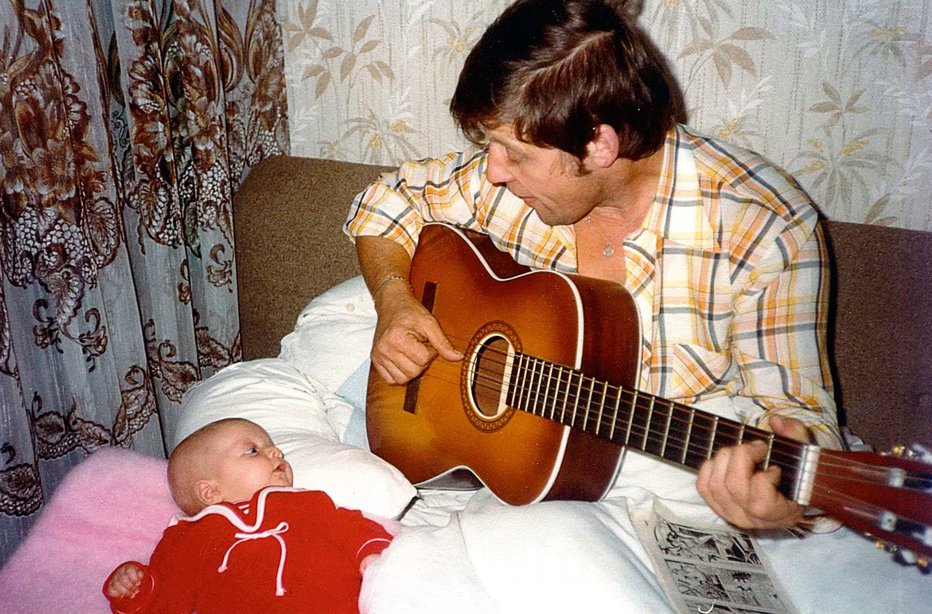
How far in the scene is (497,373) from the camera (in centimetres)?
119

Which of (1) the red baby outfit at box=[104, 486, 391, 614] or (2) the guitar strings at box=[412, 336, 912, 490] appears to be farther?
(1) the red baby outfit at box=[104, 486, 391, 614]

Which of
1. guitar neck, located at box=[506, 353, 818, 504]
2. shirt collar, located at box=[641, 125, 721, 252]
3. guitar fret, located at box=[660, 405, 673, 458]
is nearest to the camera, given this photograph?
guitar neck, located at box=[506, 353, 818, 504]

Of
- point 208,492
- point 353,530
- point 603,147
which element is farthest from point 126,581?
point 603,147

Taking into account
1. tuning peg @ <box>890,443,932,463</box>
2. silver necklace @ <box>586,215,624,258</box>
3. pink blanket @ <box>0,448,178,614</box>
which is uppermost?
silver necklace @ <box>586,215,624,258</box>

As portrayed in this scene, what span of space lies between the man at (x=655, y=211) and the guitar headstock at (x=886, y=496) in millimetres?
168

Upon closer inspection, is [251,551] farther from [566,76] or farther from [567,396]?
[566,76]

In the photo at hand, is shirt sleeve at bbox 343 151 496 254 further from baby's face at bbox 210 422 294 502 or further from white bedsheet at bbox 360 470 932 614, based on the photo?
white bedsheet at bbox 360 470 932 614

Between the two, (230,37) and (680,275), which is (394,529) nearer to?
(680,275)

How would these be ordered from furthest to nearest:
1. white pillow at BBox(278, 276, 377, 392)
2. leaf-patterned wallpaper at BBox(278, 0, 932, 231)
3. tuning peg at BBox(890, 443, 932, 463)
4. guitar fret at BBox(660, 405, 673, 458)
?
1. white pillow at BBox(278, 276, 377, 392)
2. leaf-patterned wallpaper at BBox(278, 0, 932, 231)
3. guitar fret at BBox(660, 405, 673, 458)
4. tuning peg at BBox(890, 443, 932, 463)

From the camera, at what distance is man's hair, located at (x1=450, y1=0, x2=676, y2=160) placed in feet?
3.46

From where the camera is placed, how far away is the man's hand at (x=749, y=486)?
0.80 meters

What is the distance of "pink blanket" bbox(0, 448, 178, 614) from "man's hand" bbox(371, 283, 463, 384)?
50 centimetres

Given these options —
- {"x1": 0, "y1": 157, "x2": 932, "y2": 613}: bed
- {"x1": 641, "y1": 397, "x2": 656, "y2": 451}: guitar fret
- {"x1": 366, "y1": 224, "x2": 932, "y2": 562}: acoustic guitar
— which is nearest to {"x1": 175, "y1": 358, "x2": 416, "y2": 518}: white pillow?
{"x1": 0, "y1": 157, "x2": 932, "y2": 613}: bed

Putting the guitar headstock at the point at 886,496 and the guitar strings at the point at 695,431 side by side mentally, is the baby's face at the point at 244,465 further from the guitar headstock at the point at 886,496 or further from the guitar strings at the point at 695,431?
the guitar headstock at the point at 886,496
